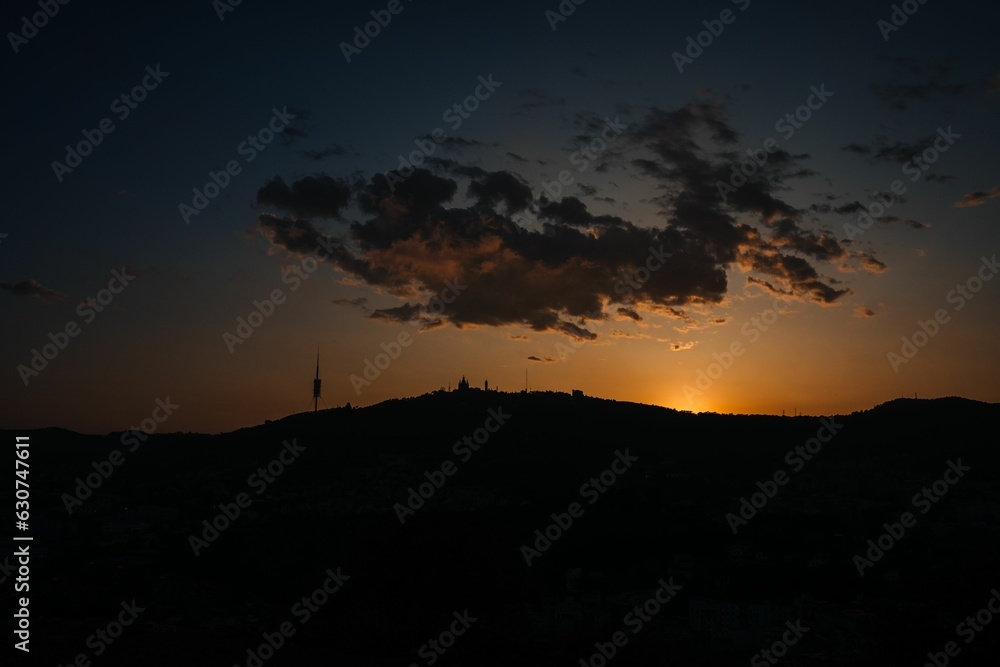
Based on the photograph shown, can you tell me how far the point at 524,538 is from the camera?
59.0 m

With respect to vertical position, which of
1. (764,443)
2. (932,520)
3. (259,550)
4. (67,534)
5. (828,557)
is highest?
(764,443)

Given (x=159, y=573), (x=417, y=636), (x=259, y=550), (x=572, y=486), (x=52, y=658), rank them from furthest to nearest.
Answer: (x=572, y=486) < (x=259, y=550) < (x=159, y=573) < (x=417, y=636) < (x=52, y=658)

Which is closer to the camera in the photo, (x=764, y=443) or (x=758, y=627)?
(x=758, y=627)

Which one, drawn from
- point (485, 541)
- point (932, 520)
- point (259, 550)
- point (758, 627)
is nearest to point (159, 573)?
point (259, 550)

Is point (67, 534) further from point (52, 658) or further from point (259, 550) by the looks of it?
point (52, 658)

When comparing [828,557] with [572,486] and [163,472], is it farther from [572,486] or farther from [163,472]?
[163,472]

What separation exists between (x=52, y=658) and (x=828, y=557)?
42.1m

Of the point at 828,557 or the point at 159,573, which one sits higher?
the point at 828,557

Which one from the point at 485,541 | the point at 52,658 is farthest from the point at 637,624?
the point at 52,658

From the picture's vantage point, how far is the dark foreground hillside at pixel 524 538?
1947 centimetres

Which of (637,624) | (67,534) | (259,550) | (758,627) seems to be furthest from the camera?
(67,534)

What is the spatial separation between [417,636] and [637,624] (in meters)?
7.59

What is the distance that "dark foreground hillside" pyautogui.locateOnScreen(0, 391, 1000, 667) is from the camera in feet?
63.9

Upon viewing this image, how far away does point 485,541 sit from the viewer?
24469 millimetres
